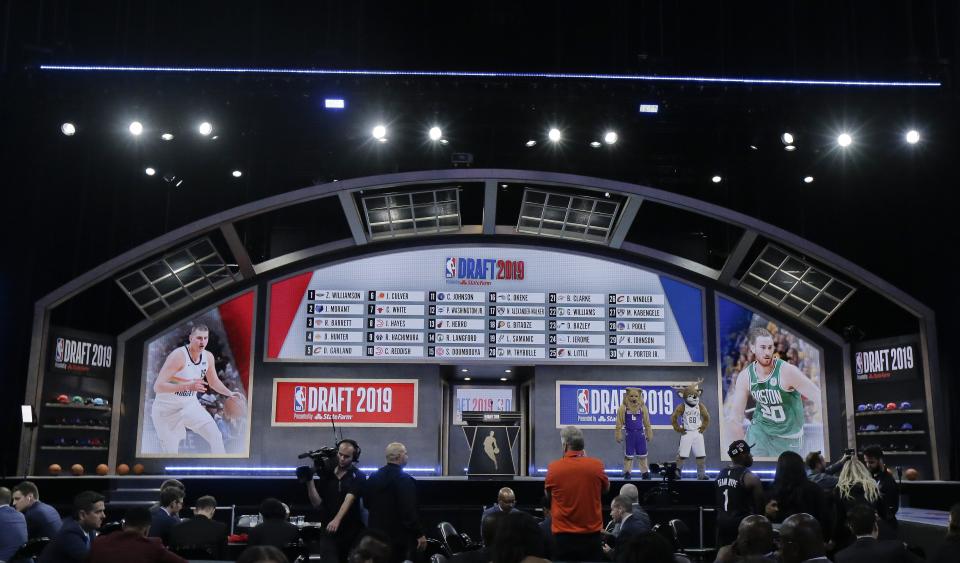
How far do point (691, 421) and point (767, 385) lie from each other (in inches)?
90.4

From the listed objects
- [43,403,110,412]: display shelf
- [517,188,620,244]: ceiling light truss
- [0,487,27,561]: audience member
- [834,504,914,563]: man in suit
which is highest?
[517,188,620,244]: ceiling light truss

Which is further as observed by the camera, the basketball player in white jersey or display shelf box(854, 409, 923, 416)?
the basketball player in white jersey

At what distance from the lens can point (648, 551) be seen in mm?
3512

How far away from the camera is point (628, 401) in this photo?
55.5ft

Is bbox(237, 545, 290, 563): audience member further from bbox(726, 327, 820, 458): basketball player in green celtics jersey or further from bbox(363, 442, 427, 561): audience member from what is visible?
bbox(726, 327, 820, 458): basketball player in green celtics jersey

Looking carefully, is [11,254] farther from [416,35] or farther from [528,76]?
[528,76]

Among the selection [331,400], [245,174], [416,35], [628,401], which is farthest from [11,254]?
[628,401]

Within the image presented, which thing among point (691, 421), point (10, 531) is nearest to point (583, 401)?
point (691, 421)

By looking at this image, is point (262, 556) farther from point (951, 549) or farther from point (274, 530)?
point (951, 549)

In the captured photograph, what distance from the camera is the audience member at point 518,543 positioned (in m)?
3.66

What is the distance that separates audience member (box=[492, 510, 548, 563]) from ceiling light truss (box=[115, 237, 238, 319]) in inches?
578

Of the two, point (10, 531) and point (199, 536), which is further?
point (10, 531)

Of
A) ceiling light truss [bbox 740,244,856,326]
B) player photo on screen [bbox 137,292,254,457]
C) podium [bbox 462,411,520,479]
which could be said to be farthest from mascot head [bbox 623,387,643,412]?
player photo on screen [bbox 137,292,254,457]

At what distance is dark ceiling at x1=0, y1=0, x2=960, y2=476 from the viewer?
14.3 metres
